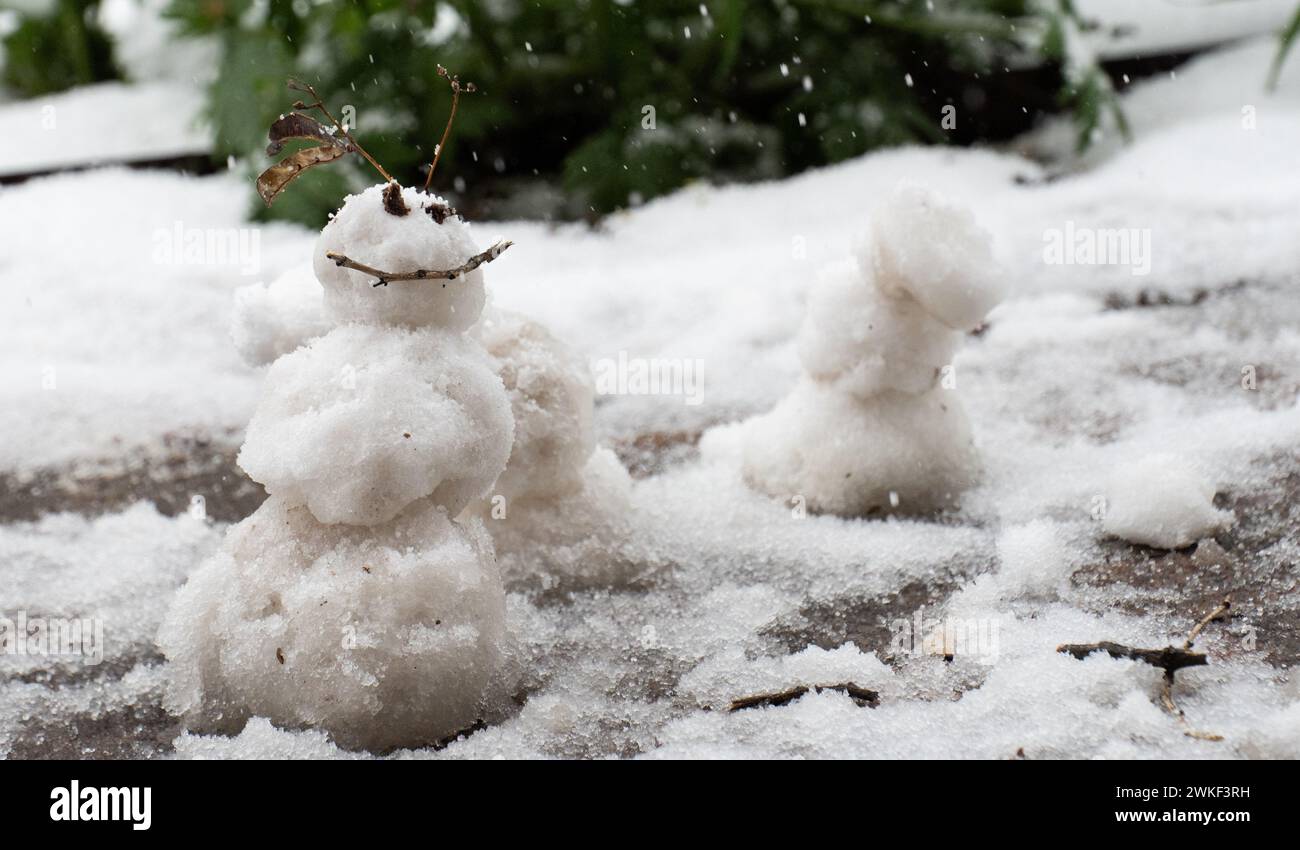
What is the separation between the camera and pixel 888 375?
2287mm

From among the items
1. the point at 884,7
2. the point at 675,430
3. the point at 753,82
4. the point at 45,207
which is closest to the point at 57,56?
the point at 45,207

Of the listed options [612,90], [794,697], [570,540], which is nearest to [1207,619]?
[794,697]

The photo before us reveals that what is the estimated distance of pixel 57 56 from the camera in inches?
229

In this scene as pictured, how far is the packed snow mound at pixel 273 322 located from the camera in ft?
6.36

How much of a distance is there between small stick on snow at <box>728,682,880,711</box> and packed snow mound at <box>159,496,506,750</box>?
0.34 metres

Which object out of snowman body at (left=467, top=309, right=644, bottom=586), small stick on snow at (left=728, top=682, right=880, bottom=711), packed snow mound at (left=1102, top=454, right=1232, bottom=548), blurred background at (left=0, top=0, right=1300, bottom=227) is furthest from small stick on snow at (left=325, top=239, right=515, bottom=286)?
blurred background at (left=0, top=0, right=1300, bottom=227)

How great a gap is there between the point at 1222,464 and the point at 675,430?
3.71 ft

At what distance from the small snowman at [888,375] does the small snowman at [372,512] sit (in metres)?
0.78

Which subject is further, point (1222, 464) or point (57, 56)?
point (57, 56)

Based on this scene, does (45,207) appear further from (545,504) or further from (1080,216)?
(1080,216)

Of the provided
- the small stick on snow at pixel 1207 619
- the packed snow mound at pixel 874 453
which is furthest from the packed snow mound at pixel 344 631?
the small stick on snow at pixel 1207 619

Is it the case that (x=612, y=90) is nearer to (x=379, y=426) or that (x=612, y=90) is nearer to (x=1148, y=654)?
(x=379, y=426)

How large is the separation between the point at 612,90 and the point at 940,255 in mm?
2679

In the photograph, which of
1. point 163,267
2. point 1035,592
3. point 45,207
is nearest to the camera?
point 1035,592
